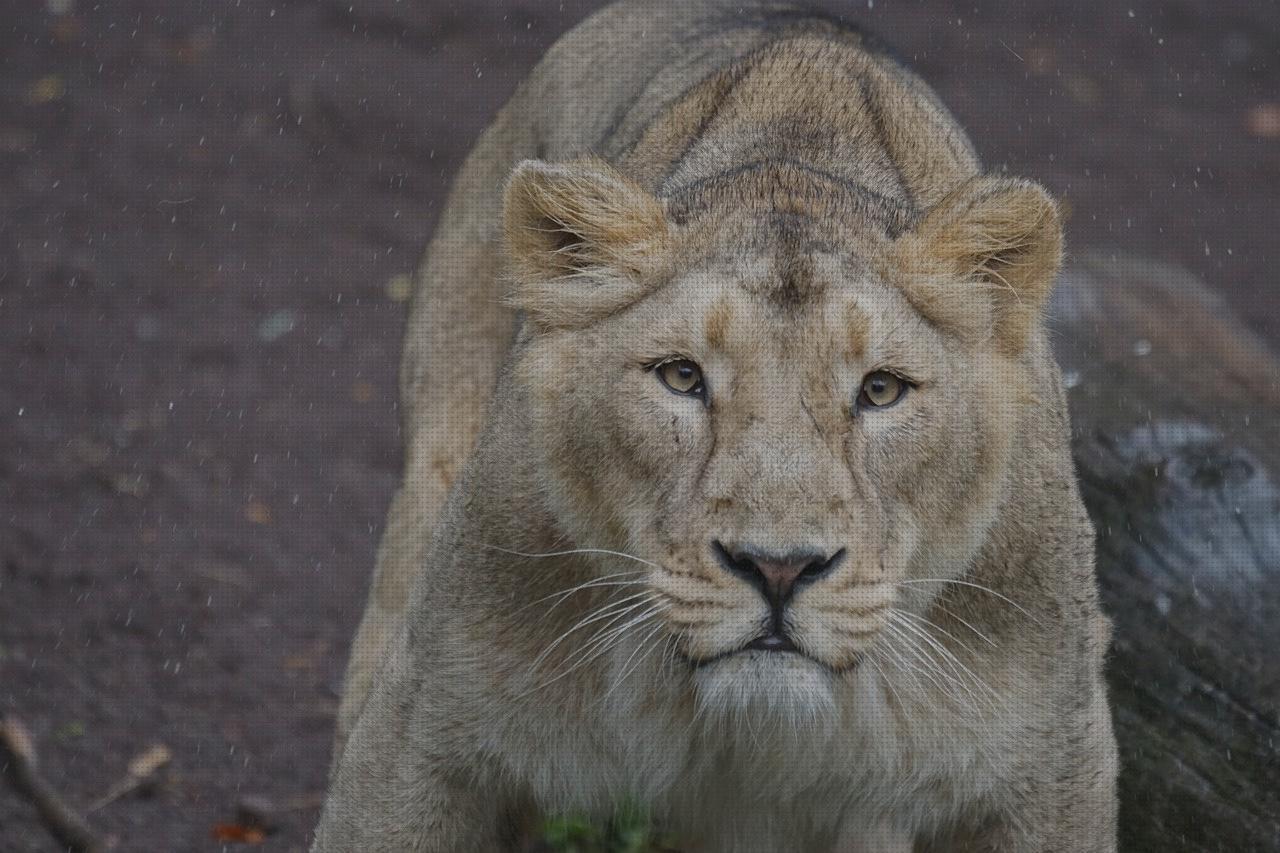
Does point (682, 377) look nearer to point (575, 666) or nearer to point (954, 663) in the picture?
point (575, 666)

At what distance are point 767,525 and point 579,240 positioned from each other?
0.99 metres

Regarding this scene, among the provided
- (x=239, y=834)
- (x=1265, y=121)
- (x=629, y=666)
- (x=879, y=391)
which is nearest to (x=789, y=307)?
(x=879, y=391)

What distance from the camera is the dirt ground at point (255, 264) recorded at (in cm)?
651

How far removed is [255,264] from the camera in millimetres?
9734

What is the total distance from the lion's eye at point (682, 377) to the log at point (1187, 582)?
7.56ft

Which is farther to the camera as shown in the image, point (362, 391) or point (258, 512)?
point (362, 391)

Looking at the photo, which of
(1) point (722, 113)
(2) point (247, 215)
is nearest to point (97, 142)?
(2) point (247, 215)

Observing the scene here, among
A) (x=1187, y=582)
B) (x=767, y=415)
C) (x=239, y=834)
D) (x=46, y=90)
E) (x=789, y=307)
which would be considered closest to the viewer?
(x=767, y=415)

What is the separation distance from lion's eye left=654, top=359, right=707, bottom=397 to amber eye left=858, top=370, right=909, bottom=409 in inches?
12.4

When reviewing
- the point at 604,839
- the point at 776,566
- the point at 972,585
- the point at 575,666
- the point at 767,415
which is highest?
the point at 767,415

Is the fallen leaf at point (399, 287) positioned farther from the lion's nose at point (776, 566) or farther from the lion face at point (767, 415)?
the lion's nose at point (776, 566)

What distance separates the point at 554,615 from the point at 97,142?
764cm

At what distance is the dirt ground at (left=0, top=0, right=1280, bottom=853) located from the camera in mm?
6512

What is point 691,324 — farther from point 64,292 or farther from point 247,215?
point 247,215
